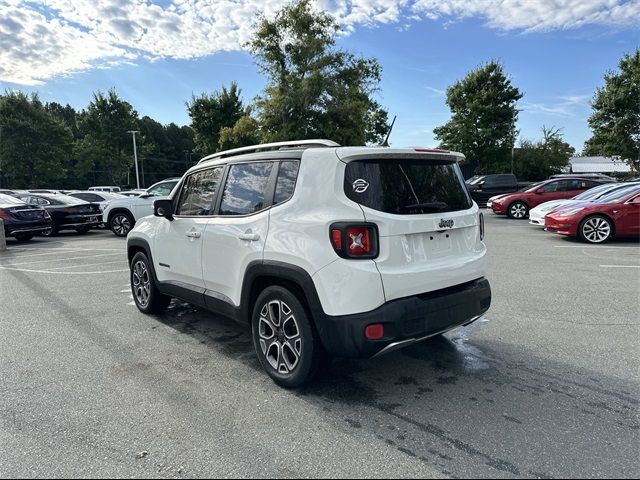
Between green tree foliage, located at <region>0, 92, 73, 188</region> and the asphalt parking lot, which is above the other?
green tree foliage, located at <region>0, 92, 73, 188</region>

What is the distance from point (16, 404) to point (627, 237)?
12505mm

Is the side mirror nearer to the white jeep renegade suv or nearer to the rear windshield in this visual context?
the white jeep renegade suv

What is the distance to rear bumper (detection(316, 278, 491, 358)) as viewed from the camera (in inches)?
116

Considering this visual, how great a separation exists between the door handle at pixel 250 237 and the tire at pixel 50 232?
13220mm

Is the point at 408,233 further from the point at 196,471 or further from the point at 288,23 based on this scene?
the point at 288,23

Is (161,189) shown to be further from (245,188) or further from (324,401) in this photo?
(324,401)

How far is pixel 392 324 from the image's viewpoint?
297 cm

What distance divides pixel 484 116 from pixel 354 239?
3410 centimetres

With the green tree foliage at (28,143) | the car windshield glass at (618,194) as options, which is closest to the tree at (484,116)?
the car windshield glass at (618,194)

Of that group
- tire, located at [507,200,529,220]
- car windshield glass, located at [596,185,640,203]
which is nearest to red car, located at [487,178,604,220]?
tire, located at [507,200,529,220]

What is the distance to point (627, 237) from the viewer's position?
36.0ft

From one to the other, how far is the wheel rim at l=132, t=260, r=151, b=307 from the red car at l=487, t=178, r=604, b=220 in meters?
15.6

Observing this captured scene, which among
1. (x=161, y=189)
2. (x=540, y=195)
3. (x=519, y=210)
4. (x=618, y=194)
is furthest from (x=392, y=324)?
(x=540, y=195)

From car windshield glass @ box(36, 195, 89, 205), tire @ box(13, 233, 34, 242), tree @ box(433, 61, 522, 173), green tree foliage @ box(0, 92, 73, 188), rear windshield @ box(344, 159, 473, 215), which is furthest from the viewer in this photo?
green tree foliage @ box(0, 92, 73, 188)
